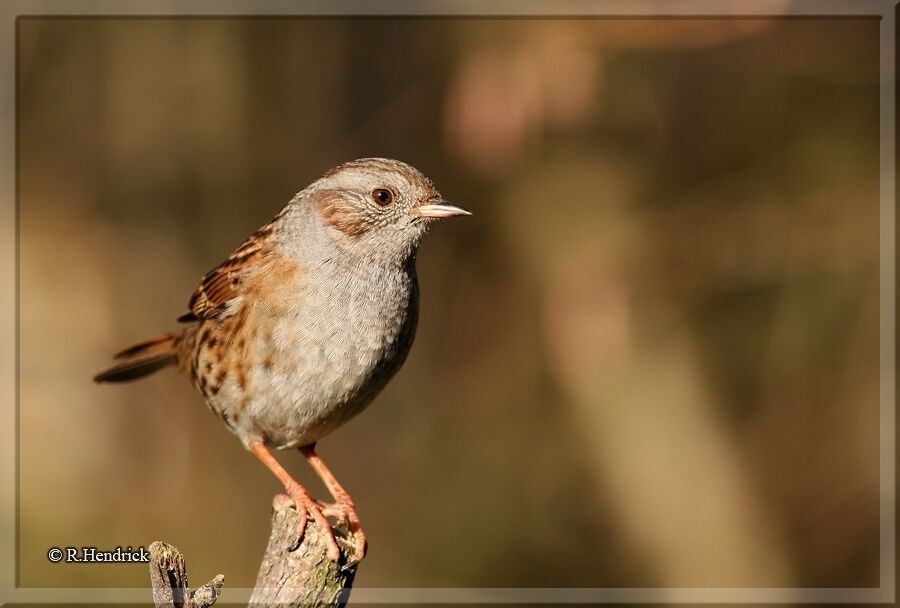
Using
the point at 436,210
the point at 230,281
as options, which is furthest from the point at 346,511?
the point at 436,210

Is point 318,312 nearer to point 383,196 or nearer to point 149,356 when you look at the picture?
point 383,196

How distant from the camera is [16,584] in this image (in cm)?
480

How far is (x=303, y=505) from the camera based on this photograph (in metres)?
3.80

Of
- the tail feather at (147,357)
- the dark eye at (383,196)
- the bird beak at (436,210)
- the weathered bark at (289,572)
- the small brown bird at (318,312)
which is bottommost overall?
the weathered bark at (289,572)

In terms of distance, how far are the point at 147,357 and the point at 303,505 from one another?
1.31m

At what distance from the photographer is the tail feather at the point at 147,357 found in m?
4.73

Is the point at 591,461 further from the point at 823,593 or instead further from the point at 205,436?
the point at 205,436

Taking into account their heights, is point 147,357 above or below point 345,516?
above

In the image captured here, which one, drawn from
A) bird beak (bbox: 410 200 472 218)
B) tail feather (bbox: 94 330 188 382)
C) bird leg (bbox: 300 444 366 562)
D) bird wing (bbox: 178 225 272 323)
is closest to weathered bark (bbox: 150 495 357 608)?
bird leg (bbox: 300 444 366 562)

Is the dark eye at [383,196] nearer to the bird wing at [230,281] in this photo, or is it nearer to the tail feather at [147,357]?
the bird wing at [230,281]

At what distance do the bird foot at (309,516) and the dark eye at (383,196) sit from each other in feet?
3.22

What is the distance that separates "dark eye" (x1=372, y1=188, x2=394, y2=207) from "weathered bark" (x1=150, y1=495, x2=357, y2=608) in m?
1.05

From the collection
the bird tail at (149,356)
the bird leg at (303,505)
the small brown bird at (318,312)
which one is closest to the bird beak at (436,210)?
the small brown bird at (318,312)

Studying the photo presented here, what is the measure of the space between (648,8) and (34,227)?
3.38 meters
